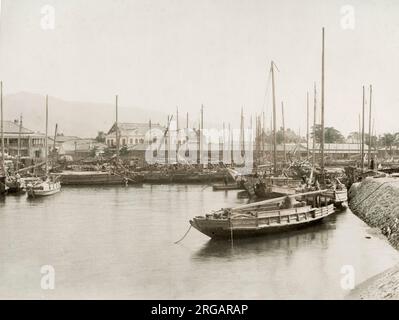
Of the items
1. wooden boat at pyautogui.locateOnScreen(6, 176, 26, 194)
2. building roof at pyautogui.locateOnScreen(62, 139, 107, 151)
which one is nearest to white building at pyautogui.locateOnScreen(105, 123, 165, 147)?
building roof at pyautogui.locateOnScreen(62, 139, 107, 151)

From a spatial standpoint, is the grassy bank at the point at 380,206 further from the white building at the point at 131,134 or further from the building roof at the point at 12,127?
the white building at the point at 131,134

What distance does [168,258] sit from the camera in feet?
67.9

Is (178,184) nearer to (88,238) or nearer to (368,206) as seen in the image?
(368,206)

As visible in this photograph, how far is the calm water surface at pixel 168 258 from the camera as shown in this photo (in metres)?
16.2

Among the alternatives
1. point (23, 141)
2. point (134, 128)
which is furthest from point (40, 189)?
point (134, 128)

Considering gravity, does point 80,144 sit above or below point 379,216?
above

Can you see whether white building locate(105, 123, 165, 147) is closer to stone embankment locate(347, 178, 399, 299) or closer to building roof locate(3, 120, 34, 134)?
building roof locate(3, 120, 34, 134)

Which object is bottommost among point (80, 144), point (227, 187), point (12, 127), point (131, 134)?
point (227, 187)

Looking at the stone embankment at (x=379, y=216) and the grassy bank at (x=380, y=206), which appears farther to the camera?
the grassy bank at (x=380, y=206)

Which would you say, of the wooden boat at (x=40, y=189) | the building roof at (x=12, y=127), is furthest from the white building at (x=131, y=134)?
the wooden boat at (x=40, y=189)

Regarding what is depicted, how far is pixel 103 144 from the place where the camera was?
356 ft

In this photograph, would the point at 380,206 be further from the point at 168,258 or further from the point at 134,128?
the point at 134,128
